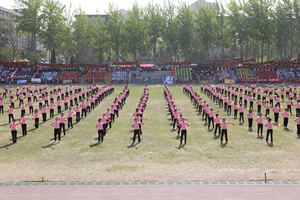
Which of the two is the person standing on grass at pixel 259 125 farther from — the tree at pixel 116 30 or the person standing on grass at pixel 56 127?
the tree at pixel 116 30

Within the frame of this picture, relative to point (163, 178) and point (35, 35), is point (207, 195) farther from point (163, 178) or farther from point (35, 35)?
point (35, 35)

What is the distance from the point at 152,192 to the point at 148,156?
555cm

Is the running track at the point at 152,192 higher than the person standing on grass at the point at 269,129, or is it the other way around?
the person standing on grass at the point at 269,129

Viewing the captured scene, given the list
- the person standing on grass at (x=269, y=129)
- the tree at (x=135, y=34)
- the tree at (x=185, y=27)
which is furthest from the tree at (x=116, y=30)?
the person standing on grass at (x=269, y=129)

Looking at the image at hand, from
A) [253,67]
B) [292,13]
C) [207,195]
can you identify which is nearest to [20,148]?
[207,195]

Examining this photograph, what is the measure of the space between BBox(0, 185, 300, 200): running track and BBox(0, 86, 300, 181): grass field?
1278 mm

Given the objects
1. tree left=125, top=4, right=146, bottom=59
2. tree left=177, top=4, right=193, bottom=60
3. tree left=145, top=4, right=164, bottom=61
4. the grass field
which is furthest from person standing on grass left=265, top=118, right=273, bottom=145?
tree left=145, top=4, right=164, bottom=61

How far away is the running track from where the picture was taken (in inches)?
522

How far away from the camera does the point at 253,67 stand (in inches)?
2771

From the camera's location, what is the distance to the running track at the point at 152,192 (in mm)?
13258

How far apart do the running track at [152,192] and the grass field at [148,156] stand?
1.28 m

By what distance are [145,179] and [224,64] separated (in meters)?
59.5

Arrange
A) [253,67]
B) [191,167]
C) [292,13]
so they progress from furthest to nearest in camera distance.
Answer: [292,13]
[253,67]
[191,167]

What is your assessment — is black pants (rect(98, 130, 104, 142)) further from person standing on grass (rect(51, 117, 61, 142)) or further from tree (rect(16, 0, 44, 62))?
tree (rect(16, 0, 44, 62))
